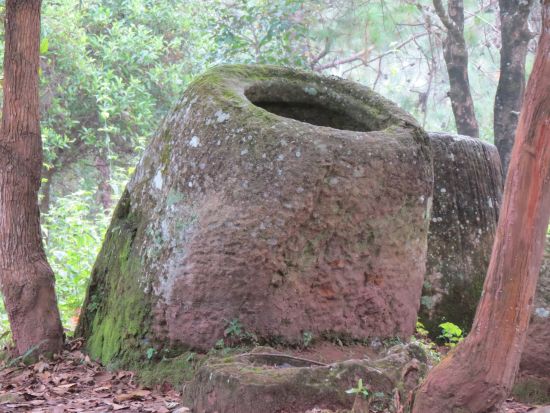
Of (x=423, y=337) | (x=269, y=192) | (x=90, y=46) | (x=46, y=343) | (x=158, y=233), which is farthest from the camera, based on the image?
(x=90, y=46)

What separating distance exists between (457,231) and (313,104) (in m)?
1.69

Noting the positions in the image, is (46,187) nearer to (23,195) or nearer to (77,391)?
(23,195)

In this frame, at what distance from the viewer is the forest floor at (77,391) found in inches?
137

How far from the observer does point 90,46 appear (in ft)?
35.4

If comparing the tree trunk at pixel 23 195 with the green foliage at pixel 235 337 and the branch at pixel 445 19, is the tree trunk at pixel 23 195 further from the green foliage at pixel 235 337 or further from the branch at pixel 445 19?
the branch at pixel 445 19

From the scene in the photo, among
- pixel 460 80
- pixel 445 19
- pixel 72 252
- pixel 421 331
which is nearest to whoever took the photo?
pixel 421 331

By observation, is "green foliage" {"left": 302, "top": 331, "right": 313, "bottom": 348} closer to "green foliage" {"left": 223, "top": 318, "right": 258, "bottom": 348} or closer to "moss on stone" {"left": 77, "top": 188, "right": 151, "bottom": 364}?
"green foliage" {"left": 223, "top": 318, "right": 258, "bottom": 348}

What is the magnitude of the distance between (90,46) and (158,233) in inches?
293

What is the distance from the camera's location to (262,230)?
12.2ft

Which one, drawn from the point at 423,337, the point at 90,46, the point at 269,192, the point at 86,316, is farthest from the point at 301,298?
the point at 90,46

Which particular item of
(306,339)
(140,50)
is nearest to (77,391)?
(306,339)

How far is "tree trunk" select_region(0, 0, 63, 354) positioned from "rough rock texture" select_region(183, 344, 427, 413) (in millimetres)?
1450

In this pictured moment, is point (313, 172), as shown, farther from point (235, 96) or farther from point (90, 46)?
point (90, 46)

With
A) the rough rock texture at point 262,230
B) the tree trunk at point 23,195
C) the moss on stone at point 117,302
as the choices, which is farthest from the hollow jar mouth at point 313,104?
the tree trunk at point 23,195
